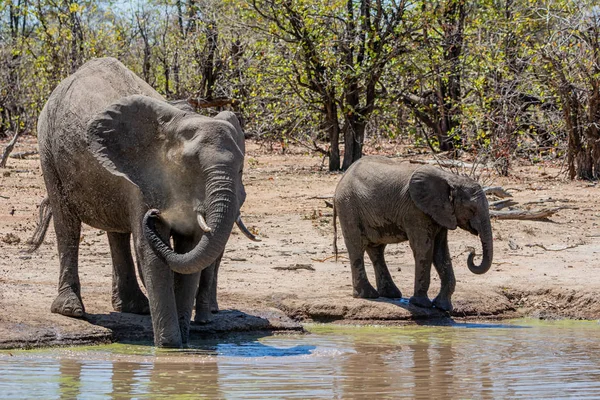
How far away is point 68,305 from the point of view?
342 inches

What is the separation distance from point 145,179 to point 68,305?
1.34 metres

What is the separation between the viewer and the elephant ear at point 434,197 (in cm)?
1055

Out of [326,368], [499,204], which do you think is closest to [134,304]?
[326,368]

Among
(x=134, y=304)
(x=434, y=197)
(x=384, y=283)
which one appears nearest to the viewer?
(x=134, y=304)

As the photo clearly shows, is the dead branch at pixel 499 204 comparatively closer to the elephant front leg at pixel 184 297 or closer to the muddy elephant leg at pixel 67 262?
the muddy elephant leg at pixel 67 262

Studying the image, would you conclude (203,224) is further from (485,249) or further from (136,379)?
(485,249)

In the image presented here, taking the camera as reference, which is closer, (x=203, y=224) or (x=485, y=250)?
(x=203, y=224)

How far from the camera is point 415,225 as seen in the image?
34.9 ft

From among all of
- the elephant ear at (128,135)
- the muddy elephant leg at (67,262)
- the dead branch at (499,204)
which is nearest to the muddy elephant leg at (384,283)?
the muddy elephant leg at (67,262)

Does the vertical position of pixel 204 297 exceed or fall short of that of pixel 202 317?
it exceeds it

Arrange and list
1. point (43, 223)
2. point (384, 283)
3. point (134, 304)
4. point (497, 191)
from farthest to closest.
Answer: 1. point (497, 191)
2. point (384, 283)
3. point (43, 223)
4. point (134, 304)

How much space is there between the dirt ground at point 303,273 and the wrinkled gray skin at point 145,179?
2.01ft

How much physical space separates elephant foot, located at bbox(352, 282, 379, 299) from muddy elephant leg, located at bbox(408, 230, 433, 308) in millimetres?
374

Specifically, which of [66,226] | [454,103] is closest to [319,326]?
[66,226]
